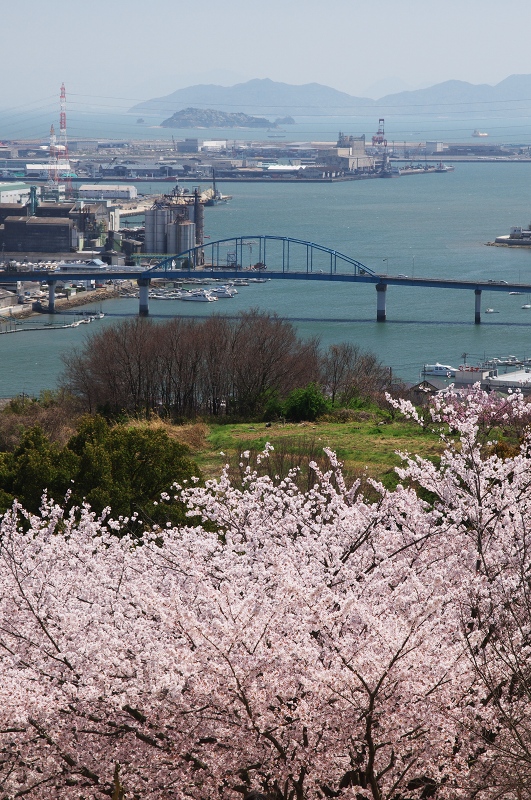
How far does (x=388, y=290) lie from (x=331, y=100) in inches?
6068

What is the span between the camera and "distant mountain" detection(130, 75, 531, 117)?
152 metres

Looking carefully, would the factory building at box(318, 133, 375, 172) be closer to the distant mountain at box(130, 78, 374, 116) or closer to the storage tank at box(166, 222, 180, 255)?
the storage tank at box(166, 222, 180, 255)

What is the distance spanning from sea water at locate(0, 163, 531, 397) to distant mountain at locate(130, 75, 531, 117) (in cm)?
10587

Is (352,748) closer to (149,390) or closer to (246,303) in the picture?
(149,390)

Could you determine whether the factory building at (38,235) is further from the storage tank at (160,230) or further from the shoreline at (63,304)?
the shoreline at (63,304)

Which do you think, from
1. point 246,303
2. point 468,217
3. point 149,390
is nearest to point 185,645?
point 149,390

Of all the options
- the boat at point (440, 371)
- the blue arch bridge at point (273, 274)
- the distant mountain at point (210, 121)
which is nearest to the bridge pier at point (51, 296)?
the blue arch bridge at point (273, 274)

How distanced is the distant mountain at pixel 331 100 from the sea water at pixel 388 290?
106 meters

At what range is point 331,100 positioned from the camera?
17062 centimetres

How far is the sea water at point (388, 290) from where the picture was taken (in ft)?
53.4

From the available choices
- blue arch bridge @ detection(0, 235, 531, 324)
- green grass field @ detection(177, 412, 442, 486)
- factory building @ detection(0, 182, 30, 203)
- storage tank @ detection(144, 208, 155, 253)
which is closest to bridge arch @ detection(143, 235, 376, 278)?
blue arch bridge @ detection(0, 235, 531, 324)

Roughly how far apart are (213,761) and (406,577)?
640 mm

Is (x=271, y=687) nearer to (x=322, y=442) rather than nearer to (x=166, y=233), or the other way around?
(x=322, y=442)

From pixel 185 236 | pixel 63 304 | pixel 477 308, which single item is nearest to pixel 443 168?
pixel 185 236
